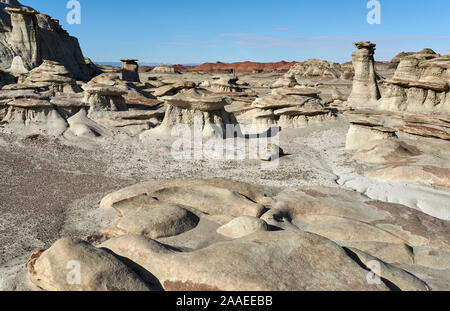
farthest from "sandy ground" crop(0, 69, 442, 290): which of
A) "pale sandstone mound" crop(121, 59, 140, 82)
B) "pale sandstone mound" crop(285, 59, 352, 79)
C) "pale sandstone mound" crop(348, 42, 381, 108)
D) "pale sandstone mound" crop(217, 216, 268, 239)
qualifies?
"pale sandstone mound" crop(285, 59, 352, 79)

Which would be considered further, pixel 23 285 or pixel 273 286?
pixel 23 285

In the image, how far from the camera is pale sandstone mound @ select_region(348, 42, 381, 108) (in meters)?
19.6

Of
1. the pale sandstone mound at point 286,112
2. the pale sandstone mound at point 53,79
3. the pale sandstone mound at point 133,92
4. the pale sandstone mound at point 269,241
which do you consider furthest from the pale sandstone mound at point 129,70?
the pale sandstone mound at point 269,241

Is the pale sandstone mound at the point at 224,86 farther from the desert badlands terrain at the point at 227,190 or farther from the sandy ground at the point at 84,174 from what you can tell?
the sandy ground at the point at 84,174

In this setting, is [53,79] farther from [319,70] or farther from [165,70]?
[319,70]

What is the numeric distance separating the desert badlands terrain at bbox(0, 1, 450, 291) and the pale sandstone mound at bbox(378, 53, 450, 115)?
61 mm

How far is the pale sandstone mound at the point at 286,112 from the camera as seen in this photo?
1524 centimetres

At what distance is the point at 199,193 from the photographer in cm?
650

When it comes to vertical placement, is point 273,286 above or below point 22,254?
above

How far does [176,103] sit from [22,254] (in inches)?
342

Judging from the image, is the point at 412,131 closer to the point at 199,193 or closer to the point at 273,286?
the point at 199,193

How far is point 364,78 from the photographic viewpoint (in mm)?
19891

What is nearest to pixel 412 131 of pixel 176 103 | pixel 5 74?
pixel 176 103

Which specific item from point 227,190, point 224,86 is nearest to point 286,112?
point 224,86
